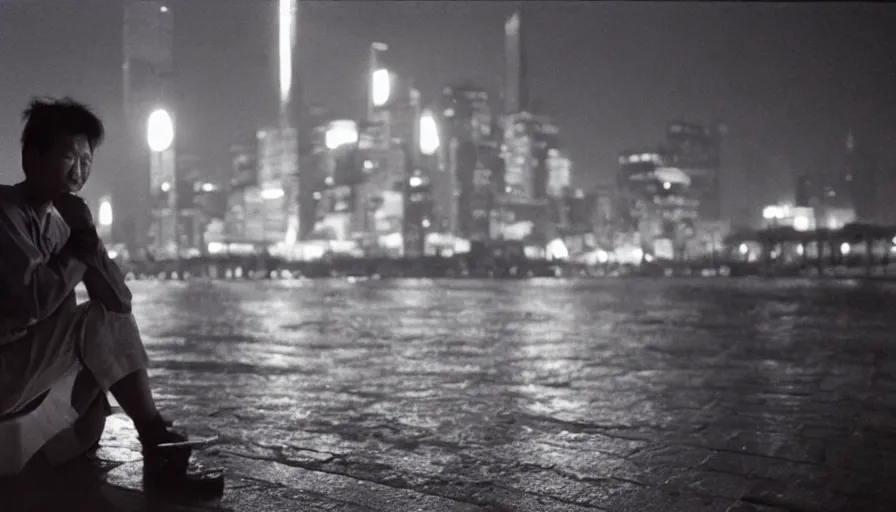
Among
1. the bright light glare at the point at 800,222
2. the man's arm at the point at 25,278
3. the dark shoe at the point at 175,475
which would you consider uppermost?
the bright light glare at the point at 800,222

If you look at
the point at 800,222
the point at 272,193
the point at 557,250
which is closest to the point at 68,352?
the point at 557,250

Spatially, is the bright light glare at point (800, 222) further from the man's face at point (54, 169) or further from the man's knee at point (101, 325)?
the man's face at point (54, 169)

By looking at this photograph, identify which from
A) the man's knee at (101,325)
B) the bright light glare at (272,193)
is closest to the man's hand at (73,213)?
the man's knee at (101,325)

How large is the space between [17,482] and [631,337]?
8434mm

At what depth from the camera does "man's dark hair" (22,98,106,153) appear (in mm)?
2773

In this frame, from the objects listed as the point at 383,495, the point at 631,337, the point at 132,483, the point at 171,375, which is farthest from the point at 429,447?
the point at 631,337

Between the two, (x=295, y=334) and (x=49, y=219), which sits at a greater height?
(x=49, y=219)

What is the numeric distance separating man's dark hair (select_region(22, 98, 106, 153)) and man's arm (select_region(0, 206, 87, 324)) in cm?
32

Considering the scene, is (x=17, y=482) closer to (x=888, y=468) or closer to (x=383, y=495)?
(x=383, y=495)

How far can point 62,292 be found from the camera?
2.57m

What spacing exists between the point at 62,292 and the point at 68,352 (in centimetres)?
33

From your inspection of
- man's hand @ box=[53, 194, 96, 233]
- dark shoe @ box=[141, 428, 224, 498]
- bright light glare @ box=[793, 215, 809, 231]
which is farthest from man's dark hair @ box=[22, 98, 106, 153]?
bright light glare @ box=[793, 215, 809, 231]

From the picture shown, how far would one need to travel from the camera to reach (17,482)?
2734 mm

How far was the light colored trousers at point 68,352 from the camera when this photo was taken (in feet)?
8.59
